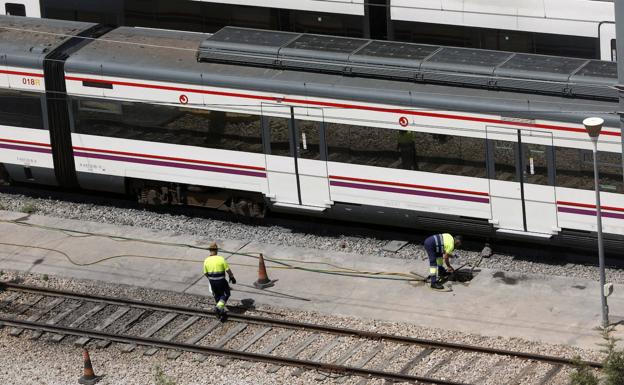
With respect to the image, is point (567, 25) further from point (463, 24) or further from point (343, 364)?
point (343, 364)

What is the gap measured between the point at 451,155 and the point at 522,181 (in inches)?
55.2

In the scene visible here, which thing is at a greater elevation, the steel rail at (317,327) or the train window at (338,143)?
the train window at (338,143)

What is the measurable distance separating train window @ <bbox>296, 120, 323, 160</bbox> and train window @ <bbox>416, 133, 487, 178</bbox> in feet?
6.50

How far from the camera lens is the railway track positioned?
2131 cm

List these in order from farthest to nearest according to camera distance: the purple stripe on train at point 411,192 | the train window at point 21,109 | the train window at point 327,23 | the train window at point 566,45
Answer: the train window at point 327,23, the train window at point 21,109, the train window at point 566,45, the purple stripe on train at point 411,192

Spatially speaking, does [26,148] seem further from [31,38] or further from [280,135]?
[280,135]

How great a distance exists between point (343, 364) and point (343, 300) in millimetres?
2567

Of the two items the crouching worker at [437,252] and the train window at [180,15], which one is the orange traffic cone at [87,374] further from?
the train window at [180,15]

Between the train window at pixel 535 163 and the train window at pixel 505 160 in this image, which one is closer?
the train window at pixel 535 163

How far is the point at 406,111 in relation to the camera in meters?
25.3

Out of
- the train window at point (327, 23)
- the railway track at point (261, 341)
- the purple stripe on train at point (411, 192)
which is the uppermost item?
the train window at point (327, 23)

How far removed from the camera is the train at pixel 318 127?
24.3 m

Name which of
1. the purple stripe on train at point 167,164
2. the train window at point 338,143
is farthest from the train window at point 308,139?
the purple stripe on train at point 167,164

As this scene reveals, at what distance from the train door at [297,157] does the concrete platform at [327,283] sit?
99 centimetres
